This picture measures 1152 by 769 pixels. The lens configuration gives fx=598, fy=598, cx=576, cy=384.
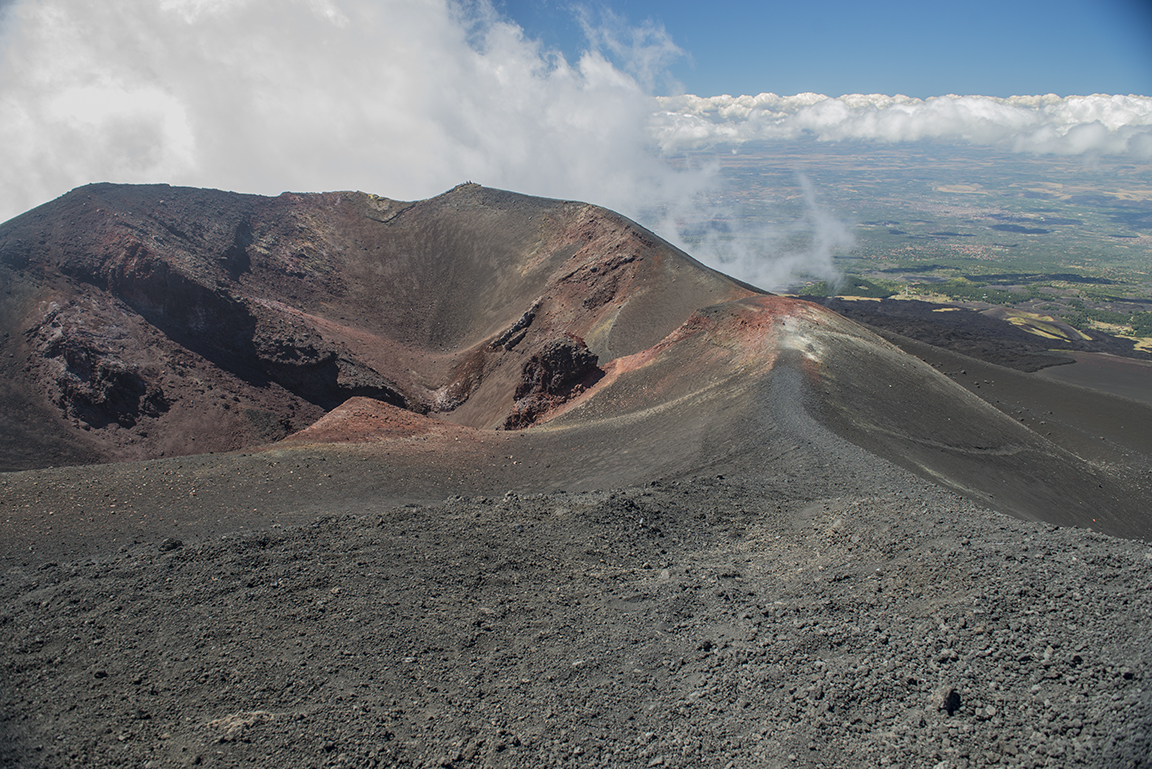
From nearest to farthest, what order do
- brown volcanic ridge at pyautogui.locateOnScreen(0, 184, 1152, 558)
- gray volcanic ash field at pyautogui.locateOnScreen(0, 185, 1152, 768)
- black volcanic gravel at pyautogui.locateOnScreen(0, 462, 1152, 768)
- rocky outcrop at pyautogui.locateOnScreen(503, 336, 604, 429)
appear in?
1. black volcanic gravel at pyautogui.locateOnScreen(0, 462, 1152, 768)
2. gray volcanic ash field at pyautogui.locateOnScreen(0, 185, 1152, 768)
3. brown volcanic ridge at pyautogui.locateOnScreen(0, 184, 1152, 558)
4. rocky outcrop at pyautogui.locateOnScreen(503, 336, 604, 429)

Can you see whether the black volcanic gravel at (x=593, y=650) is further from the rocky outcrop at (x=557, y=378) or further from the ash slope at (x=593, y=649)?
the rocky outcrop at (x=557, y=378)

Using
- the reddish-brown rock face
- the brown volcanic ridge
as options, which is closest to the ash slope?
the brown volcanic ridge

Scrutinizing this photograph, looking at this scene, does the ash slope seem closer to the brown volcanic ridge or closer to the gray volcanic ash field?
the gray volcanic ash field

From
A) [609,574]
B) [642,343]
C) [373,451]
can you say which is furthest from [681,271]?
[609,574]

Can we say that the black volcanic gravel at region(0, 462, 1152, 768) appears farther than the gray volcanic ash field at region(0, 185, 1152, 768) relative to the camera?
No

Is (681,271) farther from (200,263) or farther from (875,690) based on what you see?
(875,690)

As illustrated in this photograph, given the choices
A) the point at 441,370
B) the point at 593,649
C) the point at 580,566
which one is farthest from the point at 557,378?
the point at 593,649

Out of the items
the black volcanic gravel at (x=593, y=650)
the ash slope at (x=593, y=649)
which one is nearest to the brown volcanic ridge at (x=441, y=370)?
the ash slope at (x=593, y=649)
